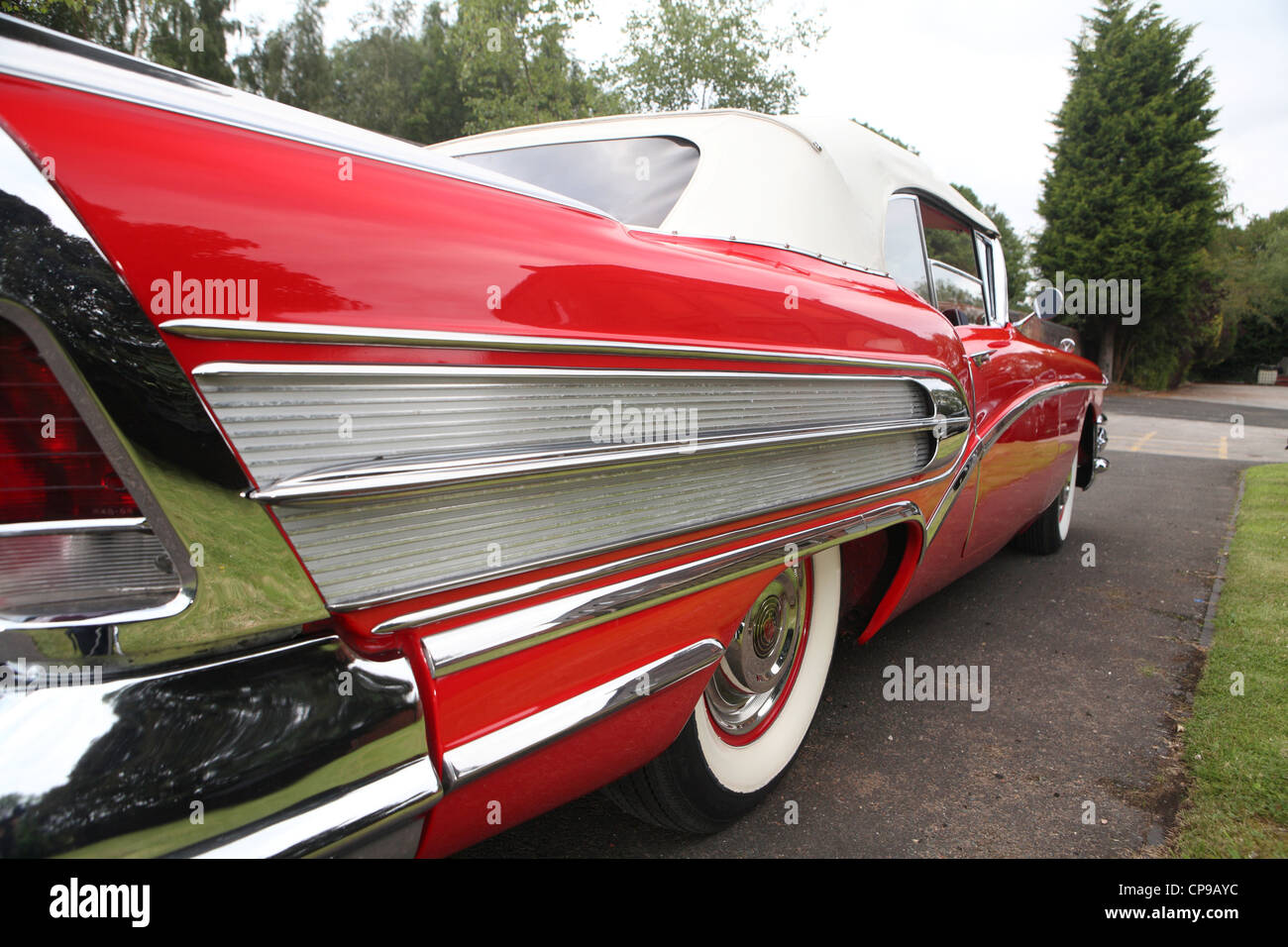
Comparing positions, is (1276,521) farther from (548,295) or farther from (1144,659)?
(548,295)

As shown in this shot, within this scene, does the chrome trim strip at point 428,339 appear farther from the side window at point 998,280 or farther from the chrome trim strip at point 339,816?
the side window at point 998,280

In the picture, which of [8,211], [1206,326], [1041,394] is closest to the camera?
[8,211]

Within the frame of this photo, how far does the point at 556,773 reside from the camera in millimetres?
1289

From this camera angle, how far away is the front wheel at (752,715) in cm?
173

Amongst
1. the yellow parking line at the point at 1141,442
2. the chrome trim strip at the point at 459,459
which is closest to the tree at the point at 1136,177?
the yellow parking line at the point at 1141,442

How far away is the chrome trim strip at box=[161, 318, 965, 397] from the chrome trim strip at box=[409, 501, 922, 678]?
1.16ft

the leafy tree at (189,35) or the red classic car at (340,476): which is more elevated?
the leafy tree at (189,35)

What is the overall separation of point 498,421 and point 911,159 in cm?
244

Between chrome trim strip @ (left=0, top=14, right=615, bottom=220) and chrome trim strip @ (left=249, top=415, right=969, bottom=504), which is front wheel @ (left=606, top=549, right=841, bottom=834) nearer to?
chrome trim strip @ (left=249, top=415, right=969, bottom=504)

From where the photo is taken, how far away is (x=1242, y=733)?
2.46 meters

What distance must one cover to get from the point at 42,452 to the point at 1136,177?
29.0m
